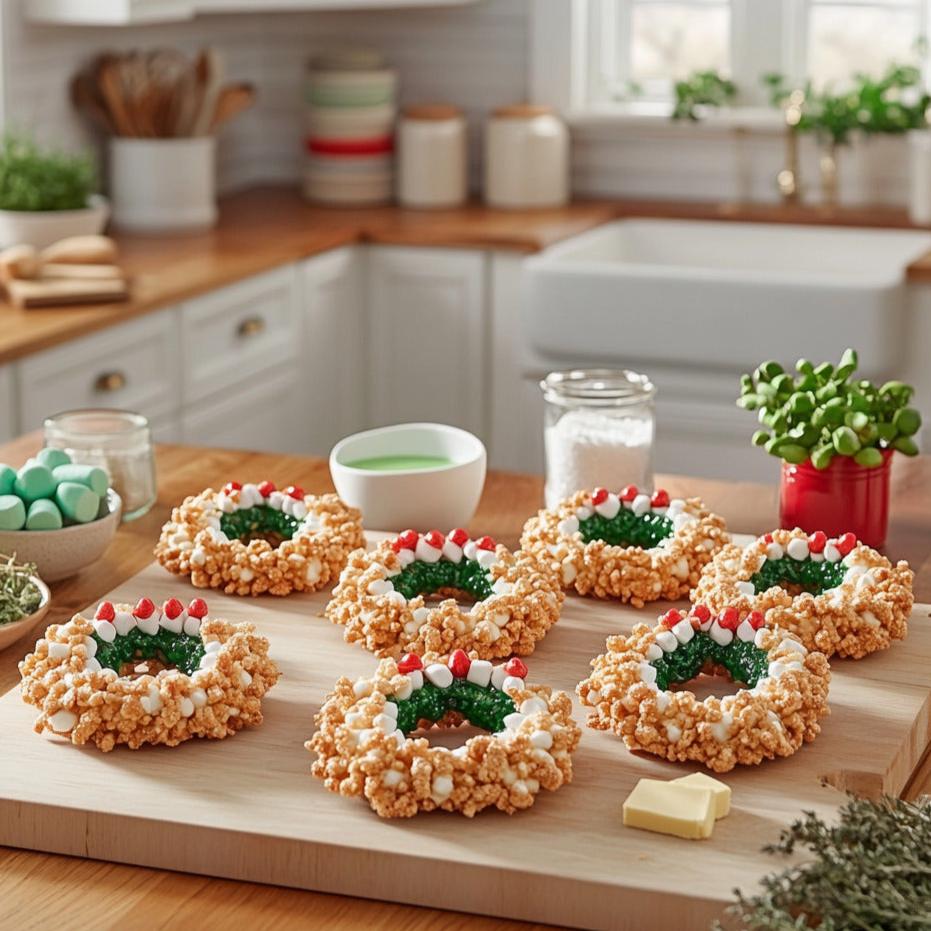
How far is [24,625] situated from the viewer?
1.54 metres

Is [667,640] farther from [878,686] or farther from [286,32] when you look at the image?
[286,32]

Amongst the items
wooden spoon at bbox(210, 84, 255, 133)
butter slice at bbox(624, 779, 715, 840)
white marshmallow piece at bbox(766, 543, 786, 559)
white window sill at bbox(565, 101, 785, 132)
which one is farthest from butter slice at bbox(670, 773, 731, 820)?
white window sill at bbox(565, 101, 785, 132)

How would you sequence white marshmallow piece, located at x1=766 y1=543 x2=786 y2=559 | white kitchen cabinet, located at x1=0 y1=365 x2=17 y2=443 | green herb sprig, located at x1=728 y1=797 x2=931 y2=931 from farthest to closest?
white kitchen cabinet, located at x1=0 y1=365 x2=17 y2=443 < white marshmallow piece, located at x1=766 y1=543 x2=786 y2=559 < green herb sprig, located at x1=728 y1=797 x2=931 y2=931

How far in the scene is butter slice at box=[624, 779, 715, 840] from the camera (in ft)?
3.95

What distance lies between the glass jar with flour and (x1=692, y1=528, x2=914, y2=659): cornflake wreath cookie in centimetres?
27

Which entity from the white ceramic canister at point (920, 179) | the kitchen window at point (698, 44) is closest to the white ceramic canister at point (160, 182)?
the kitchen window at point (698, 44)

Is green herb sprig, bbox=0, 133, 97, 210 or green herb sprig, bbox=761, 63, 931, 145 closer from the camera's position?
green herb sprig, bbox=0, 133, 97, 210

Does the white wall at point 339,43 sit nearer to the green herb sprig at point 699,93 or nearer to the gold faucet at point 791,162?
the green herb sprig at point 699,93

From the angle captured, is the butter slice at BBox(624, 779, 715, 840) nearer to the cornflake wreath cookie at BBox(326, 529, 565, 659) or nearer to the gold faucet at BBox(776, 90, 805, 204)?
the cornflake wreath cookie at BBox(326, 529, 565, 659)

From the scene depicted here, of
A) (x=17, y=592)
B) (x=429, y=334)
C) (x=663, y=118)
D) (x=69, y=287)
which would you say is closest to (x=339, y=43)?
(x=663, y=118)

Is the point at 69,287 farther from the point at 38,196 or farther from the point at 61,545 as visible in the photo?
the point at 61,545

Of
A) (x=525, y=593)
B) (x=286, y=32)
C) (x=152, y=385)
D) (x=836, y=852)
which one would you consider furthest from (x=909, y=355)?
(x=836, y=852)

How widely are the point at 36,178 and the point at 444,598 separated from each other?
2.12m

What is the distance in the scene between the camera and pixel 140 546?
1851mm
